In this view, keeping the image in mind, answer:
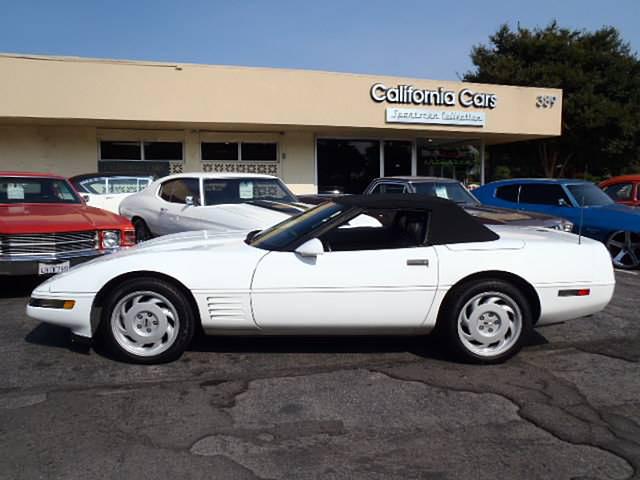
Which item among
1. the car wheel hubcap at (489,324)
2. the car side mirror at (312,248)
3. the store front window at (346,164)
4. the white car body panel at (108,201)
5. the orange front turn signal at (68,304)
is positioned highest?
the store front window at (346,164)

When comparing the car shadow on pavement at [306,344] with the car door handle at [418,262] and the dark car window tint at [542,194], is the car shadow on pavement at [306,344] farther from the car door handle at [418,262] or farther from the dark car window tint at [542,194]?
the dark car window tint at [542,194]

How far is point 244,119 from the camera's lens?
1526 cm

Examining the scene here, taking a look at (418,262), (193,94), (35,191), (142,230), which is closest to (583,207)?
(418,262)

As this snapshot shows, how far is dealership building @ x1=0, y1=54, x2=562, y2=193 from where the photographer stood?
14125mm

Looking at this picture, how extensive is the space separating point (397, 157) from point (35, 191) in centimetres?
1346

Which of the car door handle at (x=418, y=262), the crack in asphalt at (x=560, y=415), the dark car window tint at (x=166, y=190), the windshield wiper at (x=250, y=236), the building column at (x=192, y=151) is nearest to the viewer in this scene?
the crack in asphalt at (x=560, y=415)

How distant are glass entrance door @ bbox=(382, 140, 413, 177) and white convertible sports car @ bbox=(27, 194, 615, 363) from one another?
586 inches

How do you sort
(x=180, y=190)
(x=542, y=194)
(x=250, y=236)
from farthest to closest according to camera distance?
(x=542, y=194)
(x=180, y=190)
(x=250, y=236)

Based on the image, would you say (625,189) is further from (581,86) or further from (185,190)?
Answer: (581,86)

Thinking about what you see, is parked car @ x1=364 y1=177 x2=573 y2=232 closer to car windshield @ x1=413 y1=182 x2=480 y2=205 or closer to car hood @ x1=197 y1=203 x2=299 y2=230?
car windshield @ x1=413 y1=182 x2=480 y2=205

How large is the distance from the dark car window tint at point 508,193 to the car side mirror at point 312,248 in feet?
24.2

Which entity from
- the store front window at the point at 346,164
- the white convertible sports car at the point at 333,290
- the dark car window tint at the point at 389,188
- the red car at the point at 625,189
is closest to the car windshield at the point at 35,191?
the white convertible sports car at the point at 333,290

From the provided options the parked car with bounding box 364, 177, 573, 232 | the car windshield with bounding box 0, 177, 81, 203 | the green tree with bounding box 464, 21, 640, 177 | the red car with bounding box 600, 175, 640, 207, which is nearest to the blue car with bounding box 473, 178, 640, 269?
the parked car with bounding box 364, 177, 573, 232

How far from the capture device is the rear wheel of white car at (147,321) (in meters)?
4.13
